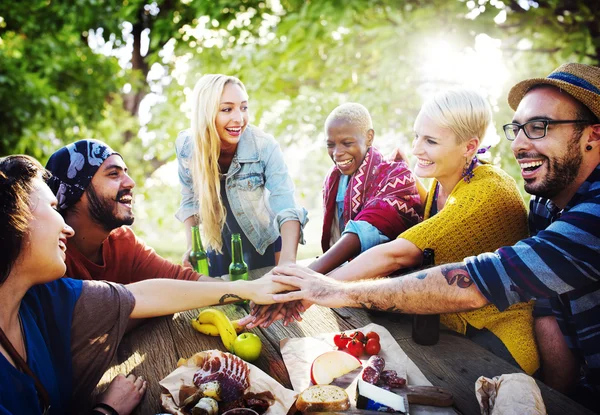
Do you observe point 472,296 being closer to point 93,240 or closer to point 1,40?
point 93,240

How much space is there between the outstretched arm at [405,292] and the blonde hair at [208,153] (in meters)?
1.20

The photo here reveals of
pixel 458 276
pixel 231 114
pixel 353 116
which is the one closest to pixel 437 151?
pixel 353 116

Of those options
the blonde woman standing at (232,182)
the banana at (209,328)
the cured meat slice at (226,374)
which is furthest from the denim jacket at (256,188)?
the cured meat slice at (226,374)

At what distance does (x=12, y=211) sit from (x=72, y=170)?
102cm

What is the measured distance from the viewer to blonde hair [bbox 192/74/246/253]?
10.8 feet

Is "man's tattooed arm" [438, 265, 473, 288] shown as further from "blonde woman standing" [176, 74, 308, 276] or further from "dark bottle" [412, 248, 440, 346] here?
"blonde woman standing" [176, 74, 308, 276]

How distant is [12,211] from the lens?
1545 millimetres

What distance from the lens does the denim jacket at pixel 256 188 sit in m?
3.35

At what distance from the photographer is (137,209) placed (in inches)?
427

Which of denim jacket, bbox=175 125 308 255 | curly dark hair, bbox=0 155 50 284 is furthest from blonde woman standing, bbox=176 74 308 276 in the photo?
curly dark hair, bbox=0 155 50 284

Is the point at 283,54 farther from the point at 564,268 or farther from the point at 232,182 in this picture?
the point at 564,268

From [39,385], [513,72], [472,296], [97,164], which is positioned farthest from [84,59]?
[472,296]

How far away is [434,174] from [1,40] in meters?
6.64

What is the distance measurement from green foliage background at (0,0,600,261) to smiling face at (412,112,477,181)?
5.44 ft
